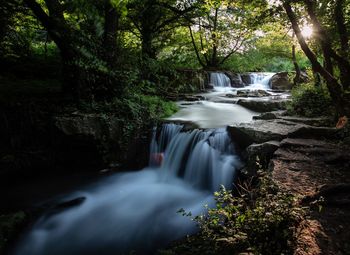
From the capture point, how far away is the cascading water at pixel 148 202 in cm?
461

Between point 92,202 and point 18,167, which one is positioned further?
point 18,167

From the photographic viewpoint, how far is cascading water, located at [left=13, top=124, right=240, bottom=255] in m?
4.61

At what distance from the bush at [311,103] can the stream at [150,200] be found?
214 cm

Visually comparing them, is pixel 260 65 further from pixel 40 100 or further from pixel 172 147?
pixel 40 100

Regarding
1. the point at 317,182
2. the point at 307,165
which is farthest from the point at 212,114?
the point at 317,182

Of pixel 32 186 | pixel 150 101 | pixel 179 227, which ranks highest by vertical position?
pixel 150 101

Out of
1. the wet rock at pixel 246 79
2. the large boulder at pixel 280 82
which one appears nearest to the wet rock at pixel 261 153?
the large boulder at pixel 280 82

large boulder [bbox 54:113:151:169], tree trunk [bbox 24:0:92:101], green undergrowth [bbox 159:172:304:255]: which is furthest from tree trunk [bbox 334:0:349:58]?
tree trunk [bbox 24:0:92:101]

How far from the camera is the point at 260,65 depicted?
70.6 feet

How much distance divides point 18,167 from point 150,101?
4.50 m

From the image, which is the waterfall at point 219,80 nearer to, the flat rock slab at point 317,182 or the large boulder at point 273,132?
the large boulder at point 273,132

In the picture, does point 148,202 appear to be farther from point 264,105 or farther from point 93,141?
point 264,105

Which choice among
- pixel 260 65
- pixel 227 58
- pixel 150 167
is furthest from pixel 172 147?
pixel 260 65

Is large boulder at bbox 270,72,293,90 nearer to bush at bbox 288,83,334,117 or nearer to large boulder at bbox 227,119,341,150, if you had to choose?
bush at bbox 288,83,334,117
